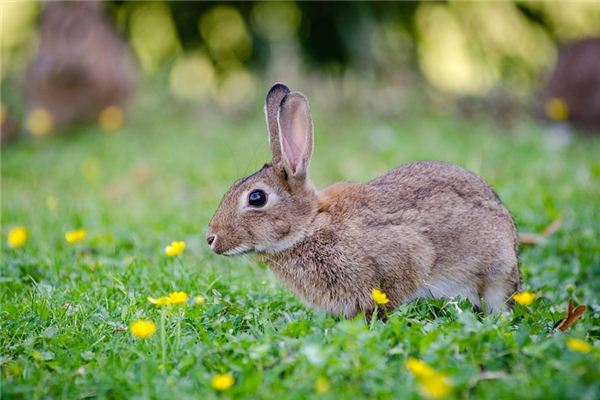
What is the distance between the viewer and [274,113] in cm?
450

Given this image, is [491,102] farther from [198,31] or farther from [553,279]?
[553,279]

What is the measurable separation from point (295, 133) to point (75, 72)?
8.19m

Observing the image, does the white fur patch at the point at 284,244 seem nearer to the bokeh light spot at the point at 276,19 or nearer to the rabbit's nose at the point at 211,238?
the rabbit's nose at the point at 211,238

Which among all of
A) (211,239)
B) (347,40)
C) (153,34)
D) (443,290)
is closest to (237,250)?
(211,239)

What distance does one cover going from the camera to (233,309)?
4.09 m

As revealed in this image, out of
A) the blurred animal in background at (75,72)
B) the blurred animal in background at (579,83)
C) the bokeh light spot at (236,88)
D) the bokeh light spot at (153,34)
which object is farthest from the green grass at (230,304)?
the bokeh light spot at (153,34)

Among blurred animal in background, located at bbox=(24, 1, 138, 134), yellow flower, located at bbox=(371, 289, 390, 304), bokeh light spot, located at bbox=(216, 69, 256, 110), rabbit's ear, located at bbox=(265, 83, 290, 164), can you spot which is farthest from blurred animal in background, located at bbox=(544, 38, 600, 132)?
yellow flower, located at bbox=(371, 289, 390, 304)

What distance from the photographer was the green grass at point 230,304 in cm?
304

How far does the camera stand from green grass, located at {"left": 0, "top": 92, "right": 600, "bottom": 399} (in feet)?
9.97

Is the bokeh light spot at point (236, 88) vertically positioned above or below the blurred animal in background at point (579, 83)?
above

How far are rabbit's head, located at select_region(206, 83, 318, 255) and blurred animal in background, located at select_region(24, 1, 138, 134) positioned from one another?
7424 mm

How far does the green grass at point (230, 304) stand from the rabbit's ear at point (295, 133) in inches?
34.0

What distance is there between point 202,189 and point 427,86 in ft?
20.1

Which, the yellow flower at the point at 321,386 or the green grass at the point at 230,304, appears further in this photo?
the green grass at the point at 230,304
